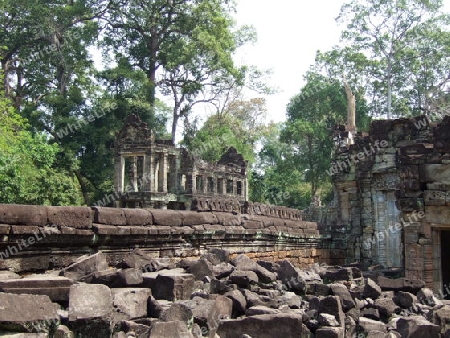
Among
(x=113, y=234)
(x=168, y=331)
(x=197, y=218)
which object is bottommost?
(x=168, y=331)

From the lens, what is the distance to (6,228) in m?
5.12

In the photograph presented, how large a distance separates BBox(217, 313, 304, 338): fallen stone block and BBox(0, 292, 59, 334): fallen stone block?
4.61ft

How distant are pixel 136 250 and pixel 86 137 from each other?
2367 cm

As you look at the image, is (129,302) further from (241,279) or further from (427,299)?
(427,299)

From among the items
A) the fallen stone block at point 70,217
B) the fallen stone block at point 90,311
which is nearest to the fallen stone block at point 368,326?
the fallen stone block at point 90,311

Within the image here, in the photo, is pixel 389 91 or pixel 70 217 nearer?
pixel 70 217

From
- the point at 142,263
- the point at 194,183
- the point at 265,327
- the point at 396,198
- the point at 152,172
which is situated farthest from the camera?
the point at 194,183

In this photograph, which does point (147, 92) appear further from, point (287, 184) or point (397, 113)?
point (397, 113)

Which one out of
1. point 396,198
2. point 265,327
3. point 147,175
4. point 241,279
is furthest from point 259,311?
point 147,175

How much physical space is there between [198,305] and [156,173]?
2006cm

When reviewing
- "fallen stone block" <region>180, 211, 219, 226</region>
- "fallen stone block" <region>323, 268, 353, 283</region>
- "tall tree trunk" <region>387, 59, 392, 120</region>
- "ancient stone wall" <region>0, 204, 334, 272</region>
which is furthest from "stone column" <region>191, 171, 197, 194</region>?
"tall tree trunk" <region>387, 59, 392, 120</region>

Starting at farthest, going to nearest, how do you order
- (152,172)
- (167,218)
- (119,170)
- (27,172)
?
(119,170), (152,172), (27,172), (167,218)

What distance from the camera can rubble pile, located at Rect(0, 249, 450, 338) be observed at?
12.7ft

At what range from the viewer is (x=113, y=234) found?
644cm
